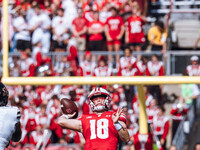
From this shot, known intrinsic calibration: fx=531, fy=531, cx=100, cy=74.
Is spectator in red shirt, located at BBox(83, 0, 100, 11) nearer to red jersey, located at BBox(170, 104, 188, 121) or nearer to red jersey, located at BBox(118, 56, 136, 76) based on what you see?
red jersey, located at BBox(118, 56, 136, 76)

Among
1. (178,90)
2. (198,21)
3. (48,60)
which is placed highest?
(198,21)

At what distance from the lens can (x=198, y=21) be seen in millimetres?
10070

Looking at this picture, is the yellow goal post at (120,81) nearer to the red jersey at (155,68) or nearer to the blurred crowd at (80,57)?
the blurred crowd at (80,57)

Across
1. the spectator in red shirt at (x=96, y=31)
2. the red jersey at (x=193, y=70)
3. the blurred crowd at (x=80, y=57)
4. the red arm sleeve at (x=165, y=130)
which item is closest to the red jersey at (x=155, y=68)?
the blurred crowd at (x=80, y=57)

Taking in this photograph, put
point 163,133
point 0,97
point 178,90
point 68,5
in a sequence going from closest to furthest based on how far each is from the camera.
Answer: point 0,97 < point 163,133 < point 178,90 < point 68,5

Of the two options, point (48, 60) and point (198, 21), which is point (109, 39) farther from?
point (198, 21)

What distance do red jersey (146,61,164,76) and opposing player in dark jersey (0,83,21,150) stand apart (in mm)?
4618

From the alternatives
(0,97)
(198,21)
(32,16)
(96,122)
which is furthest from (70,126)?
(198,21)

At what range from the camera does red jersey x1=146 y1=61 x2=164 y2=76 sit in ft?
27.7

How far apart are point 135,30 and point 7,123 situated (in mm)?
5447

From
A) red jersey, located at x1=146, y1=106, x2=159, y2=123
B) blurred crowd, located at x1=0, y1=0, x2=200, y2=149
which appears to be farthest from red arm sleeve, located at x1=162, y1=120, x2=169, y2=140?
red jersey, located at x1=146, y1=106, x2=159, y2=123

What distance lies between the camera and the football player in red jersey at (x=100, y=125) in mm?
4090

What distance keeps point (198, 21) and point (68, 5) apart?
2.49 metres

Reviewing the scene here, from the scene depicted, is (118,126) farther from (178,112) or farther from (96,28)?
(96,28)
